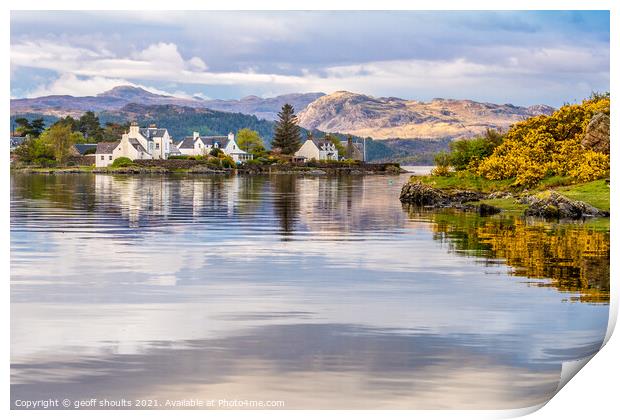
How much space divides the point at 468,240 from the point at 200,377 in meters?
14.8

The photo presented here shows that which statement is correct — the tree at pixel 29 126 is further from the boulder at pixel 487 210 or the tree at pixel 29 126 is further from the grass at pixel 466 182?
the boulder at pixel 487 210

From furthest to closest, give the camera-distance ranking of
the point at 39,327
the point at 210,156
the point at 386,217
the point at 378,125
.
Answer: the point at 210,156 → the point at 378,125 → the point at 386,217 → the point at 39,327

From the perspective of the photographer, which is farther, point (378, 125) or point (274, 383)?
point (378, 125)

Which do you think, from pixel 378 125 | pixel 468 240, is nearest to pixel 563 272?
pixel 468 240

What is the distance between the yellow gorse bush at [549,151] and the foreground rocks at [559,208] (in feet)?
11.3

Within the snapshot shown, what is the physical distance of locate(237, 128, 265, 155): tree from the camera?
123 metres

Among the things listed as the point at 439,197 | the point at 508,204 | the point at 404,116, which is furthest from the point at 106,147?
the point at 508,204

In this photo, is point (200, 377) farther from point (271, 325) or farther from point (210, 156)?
point (210, 156)

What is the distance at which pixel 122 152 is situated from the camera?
100 m

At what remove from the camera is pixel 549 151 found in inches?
1617

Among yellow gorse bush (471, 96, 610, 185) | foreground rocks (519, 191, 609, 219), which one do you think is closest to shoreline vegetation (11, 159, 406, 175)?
yellow gorse bush (471, 96, 610, 185)

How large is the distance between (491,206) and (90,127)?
199ft

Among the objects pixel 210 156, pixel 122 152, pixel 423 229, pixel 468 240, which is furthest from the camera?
pixel 210 156

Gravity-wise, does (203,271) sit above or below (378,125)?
below
